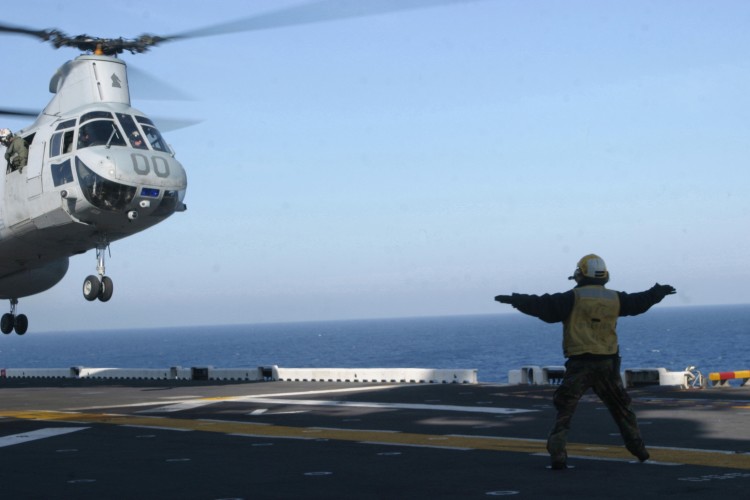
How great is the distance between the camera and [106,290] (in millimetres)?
22141

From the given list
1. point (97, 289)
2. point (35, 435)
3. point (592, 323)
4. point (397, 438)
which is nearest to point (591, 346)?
point (592, 323)

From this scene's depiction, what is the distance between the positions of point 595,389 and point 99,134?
1378 cm

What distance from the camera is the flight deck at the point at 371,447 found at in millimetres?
10062

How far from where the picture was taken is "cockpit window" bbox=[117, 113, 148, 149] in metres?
21.3

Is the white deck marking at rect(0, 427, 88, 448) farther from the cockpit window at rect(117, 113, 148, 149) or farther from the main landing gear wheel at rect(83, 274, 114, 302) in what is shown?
the cockpit window at rect(117, 113, 148, 149)

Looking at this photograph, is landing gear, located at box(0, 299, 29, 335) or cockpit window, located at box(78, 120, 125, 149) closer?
cockpit window, located at box(78, 120, 125, 149)

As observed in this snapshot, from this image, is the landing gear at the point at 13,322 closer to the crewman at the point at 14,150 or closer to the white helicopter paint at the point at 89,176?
the white helicopter paint at the point at 89,176

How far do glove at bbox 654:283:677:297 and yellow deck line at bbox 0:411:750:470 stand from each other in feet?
6.26

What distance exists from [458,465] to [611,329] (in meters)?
2.43

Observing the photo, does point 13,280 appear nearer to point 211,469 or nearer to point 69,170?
point 69,170

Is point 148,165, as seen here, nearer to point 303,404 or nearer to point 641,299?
point 303,404

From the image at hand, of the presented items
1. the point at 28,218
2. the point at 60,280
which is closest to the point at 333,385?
the point at 60,280

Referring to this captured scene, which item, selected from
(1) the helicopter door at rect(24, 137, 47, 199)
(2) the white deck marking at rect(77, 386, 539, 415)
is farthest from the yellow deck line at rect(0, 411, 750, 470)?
(1) the helicopter door at rect(24, 137, 47, 199)

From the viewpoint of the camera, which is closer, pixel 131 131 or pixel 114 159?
pixel 114 159
